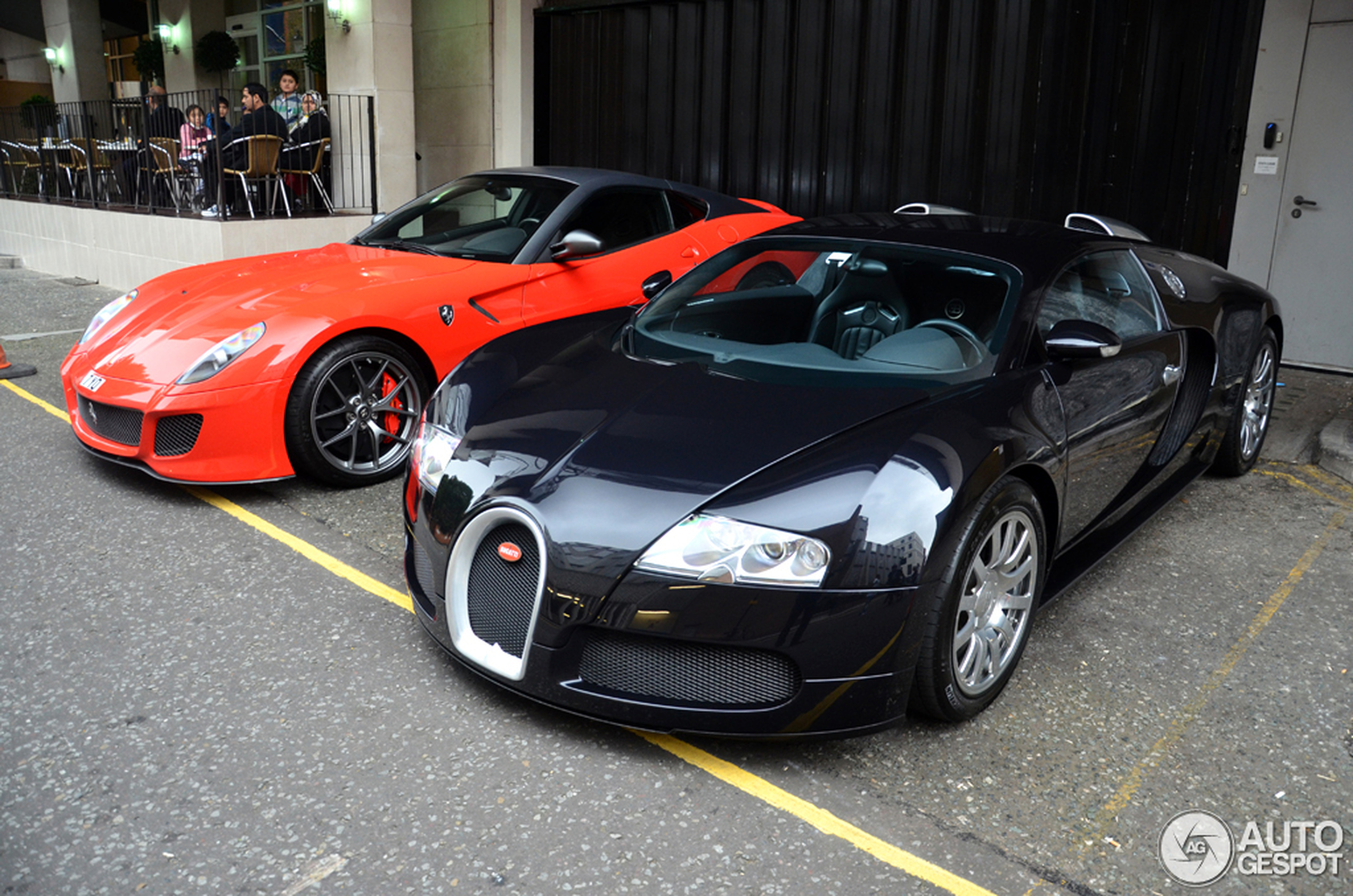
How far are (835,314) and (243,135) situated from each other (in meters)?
8.56

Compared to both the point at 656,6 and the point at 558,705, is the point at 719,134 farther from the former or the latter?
the point at 558,705

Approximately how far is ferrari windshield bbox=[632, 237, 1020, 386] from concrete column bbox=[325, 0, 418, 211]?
8489 millimetres

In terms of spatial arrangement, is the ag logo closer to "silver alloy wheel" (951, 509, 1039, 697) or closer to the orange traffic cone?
"silver alloy wheel" (951, 509, 1039, 697)

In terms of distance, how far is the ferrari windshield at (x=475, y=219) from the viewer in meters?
5.31

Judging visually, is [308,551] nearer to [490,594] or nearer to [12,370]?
[490,594]

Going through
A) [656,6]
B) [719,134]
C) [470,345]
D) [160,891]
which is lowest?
[160,891]

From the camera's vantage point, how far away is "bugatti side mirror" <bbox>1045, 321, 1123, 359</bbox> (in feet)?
10.5

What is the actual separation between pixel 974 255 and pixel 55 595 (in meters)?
3.28

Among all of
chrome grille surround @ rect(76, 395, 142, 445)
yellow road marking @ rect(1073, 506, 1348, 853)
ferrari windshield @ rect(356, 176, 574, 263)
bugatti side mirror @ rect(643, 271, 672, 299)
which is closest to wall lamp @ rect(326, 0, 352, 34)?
ferrari windshield @ rect(356, 176, 574, 263)

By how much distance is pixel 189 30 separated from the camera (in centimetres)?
1772

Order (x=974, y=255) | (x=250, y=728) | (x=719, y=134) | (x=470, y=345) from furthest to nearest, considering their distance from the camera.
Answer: (x=719, y=134)
(x=470, y=345)
(x=974, y=255)
(x=250, y=728)

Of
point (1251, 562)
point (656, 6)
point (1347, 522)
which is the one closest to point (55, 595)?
point (1251, 562)

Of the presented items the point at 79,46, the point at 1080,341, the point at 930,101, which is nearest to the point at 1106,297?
the point at 1080,341

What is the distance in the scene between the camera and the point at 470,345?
497 cm
